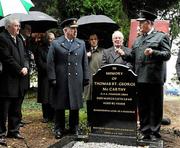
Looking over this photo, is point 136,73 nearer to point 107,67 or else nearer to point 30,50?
point 107,67

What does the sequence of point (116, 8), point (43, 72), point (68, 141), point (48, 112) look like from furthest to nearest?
point (116, 8), point (48, 112), point (43, 72), point (68, 141)

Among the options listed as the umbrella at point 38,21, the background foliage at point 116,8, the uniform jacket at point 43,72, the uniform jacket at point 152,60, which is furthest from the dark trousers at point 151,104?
the background foliage at point 116,8

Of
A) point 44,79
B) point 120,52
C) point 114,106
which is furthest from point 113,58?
point 44,79

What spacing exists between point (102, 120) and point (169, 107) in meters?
6.48

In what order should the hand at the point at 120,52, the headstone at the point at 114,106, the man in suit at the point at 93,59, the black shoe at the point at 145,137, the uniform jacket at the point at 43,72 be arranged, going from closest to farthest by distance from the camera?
the headstone at the point at 114,106 < the black shoe at the point at 145,137 < the hand at the point at 120,52 < the man in suit at the point at 93,59 < the uniform jacket at the point at 43,72

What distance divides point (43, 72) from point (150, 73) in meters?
2.98

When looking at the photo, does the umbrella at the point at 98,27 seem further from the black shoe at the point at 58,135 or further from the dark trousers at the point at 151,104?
the black shoe at the point at 58,135

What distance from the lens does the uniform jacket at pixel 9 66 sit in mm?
8047

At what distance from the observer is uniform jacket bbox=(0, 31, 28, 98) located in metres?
8.05

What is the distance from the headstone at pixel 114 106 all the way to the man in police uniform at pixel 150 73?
33 cm

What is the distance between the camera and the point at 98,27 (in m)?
10.5

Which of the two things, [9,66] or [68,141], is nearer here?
[68,141]

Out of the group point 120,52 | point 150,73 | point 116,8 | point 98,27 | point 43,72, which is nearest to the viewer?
point 150,73

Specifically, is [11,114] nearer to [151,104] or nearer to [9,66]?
[9,66]
